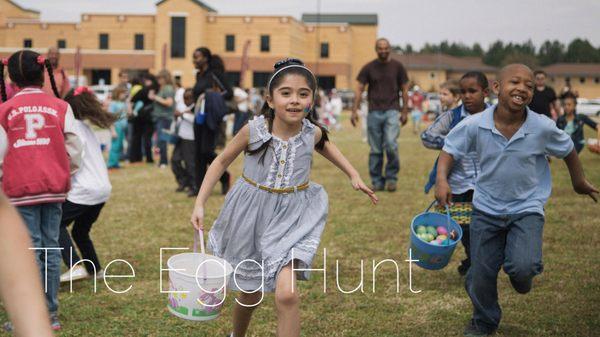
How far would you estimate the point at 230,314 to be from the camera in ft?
16.6

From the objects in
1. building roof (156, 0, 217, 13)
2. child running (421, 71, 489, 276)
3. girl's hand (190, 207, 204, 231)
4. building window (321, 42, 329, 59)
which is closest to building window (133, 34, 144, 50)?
building roof (156, 0, 217, 13)

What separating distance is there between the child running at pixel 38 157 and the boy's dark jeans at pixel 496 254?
2.63 meters

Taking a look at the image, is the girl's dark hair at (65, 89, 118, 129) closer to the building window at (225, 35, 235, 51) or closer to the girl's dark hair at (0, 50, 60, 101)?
the girl's dark hair at (0, 50, 60, 101)

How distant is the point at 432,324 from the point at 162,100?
1115 centimetres

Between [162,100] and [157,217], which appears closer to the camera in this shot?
[157,217]

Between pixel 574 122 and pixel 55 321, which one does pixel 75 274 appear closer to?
pixel 55 321

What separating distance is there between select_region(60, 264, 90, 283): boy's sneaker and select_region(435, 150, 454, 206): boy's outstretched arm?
2.94 m

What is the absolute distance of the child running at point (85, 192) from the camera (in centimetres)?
546

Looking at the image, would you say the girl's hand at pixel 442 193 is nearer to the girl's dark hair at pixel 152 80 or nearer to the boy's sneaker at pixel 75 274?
the boy's sneaker at pixel 75 274

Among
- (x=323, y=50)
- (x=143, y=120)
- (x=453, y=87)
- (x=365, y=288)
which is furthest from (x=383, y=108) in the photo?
(x=323, y=50)

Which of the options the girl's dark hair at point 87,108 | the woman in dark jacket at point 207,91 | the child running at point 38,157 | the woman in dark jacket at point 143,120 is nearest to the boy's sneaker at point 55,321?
the child running at point 38,157

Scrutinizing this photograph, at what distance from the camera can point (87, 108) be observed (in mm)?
5723

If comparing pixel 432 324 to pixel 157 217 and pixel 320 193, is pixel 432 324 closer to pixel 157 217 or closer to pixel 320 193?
pixel 320 193

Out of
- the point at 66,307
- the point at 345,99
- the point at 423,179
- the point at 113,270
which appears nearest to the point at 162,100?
the point at 423,179
